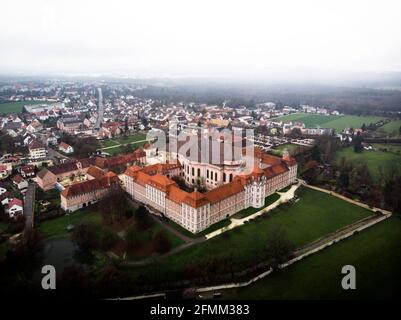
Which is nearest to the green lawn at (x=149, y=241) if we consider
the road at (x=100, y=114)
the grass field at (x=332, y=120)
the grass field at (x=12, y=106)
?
the road at (x=100, y=114)

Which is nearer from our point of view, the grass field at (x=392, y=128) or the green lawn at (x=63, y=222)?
the green lawn at (x=63, y=222)

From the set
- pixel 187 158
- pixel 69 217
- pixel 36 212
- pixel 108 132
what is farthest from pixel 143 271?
pixel 108 132

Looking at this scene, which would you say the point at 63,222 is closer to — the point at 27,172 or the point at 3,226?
the point at 3,226

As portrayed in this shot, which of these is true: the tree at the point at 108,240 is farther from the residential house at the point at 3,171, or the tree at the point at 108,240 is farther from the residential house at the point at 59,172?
the residential house at the point at 3,171

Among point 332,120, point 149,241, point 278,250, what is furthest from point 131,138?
point 332,120

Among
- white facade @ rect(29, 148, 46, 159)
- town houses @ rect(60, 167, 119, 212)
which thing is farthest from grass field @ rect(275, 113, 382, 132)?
white facade @ rect(29, 148, 46, 159)
